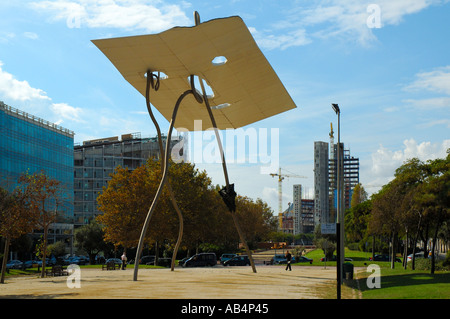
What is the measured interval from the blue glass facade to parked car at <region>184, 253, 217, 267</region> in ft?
88.2

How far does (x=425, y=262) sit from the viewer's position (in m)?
39.6

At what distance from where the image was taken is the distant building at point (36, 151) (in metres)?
76.4

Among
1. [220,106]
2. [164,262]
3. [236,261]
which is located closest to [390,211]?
[236,261]

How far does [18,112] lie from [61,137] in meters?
12.5

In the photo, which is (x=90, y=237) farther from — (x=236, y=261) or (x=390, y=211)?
(x=390, y=211)

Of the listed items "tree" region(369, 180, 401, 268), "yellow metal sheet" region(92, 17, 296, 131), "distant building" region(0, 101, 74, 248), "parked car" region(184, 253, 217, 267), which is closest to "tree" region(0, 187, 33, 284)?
"yellow metal sheet" region(92, 17, 296, 131)

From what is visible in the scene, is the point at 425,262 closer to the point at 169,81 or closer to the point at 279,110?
the point at 279,110

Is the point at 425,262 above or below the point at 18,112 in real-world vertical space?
below

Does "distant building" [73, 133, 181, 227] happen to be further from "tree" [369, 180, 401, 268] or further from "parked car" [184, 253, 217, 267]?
"tree" [369, 180, 401, 268]

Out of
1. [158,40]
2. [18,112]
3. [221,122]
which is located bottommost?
[221,122]

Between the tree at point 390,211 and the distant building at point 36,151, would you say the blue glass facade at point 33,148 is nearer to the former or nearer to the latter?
the distant building at point 36,151

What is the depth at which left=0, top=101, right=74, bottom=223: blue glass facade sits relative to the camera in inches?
3004

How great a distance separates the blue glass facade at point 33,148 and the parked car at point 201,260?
2687 centimetres

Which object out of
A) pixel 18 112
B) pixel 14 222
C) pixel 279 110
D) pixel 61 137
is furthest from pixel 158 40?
pixel 61 137
